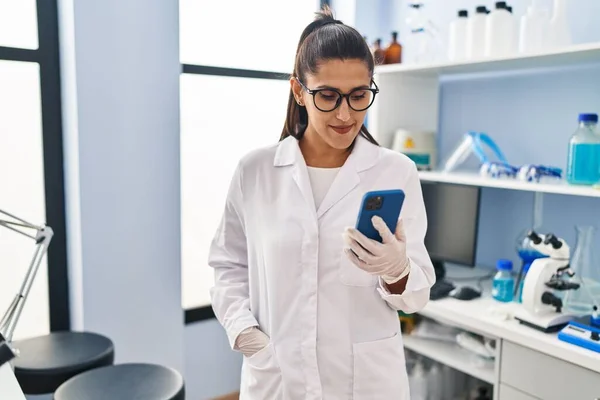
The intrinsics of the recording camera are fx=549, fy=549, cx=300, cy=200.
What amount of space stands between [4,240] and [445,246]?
173 centimetres

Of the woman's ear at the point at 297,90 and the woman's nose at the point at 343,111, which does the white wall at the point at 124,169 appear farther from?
the woman's nose at the point at 343,111

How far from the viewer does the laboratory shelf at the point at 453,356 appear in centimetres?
188

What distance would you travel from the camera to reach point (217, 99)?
256 centimetres

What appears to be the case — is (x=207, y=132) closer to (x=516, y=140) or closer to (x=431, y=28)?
(x=431, y=28)

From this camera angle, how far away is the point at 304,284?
121 cm

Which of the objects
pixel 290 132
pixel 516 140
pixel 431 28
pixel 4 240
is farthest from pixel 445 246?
pixel 4 240

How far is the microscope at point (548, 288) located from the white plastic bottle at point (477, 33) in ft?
2.46

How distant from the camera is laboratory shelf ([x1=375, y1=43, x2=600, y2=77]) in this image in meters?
1.73

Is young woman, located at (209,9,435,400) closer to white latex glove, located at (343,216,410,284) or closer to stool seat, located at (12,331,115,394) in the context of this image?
white latex glove, located at (343,216,410,284)

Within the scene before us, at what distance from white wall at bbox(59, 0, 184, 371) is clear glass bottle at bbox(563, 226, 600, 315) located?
1.48 m

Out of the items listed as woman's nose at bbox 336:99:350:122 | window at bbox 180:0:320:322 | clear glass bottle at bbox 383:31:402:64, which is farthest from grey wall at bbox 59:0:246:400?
woman's nose at bbox 336:99:350:122

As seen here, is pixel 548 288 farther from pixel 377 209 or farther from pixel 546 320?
pixel 377 209

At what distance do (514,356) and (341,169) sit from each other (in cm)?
93

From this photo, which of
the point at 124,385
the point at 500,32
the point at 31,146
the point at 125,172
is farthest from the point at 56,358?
the point at 500,32
